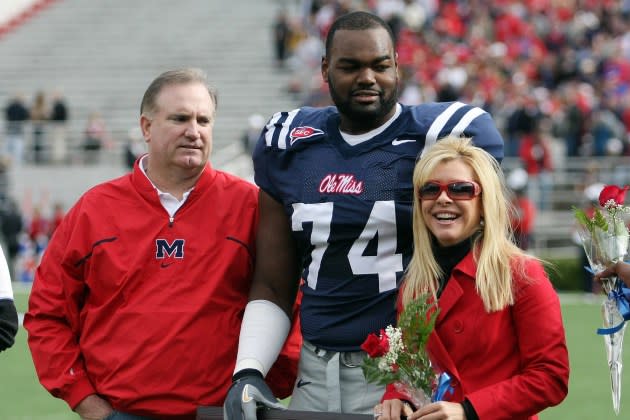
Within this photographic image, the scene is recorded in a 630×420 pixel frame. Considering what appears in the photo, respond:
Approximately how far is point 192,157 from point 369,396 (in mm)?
1014

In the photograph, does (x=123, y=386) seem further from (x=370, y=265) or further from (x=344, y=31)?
(x=344, y=31)

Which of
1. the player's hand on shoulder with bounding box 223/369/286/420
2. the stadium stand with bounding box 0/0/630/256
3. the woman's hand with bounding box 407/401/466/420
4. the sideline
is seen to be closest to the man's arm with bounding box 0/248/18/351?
the player's hand on shoulder with bounding box 223/369/286/420

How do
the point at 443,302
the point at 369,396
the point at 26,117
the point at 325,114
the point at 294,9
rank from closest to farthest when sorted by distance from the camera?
the point at 443,302 < the point at 369,396 < the point at 325,114 < the point at 26,117 < the point at 294,9

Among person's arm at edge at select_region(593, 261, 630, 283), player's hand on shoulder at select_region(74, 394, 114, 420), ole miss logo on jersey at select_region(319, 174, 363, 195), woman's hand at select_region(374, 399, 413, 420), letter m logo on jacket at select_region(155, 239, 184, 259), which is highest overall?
ole miss logo on jersey at select_region(319, 174, 363, 195)

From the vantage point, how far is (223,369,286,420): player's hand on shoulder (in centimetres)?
375

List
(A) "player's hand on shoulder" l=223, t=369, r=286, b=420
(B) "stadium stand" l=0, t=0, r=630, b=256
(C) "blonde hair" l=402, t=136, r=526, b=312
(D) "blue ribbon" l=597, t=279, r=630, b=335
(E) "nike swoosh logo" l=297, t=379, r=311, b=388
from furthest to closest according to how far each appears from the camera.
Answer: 1. (B) "stadium stand" l=0, t=0, r=630, b=256
2. (E) "nike swoosh logo" l=297, t=379, r=311, b=388
3. (A) "player's hand on shoulder" l=223, t=369, r=286, b=420
4. (D) "blue ribbon" l=597, t=279, r=630, b=335
5. (C) "blonde hair" l=402, t=136, r=526, b=312

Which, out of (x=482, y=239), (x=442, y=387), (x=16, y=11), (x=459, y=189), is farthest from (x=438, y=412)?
(x=16, y=11)

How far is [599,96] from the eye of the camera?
18859 mm

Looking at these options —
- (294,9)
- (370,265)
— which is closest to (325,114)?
(370,265)

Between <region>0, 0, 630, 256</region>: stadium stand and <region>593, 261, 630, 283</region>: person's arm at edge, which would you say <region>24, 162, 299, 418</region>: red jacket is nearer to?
<region>593, 261, 630, 283</region>: person's arm at edge

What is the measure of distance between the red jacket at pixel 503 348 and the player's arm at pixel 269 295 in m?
0.63

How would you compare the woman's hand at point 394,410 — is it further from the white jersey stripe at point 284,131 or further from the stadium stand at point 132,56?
the stadium stand at point 132,56

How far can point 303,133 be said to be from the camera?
13.6 feet

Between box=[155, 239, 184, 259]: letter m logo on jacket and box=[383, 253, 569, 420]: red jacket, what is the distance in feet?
3.39
